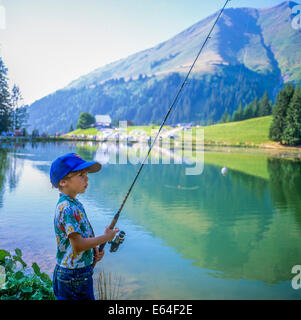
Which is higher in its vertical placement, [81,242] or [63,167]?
[63,167]

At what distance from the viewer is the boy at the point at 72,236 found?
2.58m

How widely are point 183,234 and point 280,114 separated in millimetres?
68838

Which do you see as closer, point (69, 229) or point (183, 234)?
point (69, 229)

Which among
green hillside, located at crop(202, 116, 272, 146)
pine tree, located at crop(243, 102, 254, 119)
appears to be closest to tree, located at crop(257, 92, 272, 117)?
pine tree, located at crop(243, 102, 254, 119)

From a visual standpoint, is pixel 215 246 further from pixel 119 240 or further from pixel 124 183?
pixel 124 183

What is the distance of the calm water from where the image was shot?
6199mm

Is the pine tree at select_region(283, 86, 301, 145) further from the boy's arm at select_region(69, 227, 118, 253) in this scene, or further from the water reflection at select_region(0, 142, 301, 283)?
the boy's arm at select_region(69, 227, 118, 253)

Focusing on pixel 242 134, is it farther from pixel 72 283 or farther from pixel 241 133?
pixel 72 283

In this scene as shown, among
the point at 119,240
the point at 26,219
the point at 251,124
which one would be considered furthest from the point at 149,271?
the point at 251,124

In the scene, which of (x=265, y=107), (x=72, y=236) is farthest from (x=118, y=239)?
(x=265, y=107)

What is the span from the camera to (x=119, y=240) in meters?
3.26

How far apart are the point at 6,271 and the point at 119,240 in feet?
6.69

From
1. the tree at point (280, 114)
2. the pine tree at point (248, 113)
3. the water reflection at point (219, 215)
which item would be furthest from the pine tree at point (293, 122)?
the water reflection at point (219, 215)

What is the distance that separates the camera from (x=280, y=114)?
71812 millimetres
